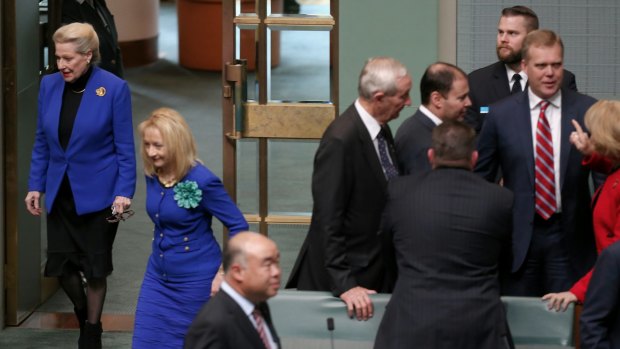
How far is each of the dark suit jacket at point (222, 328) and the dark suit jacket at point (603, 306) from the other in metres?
1.28

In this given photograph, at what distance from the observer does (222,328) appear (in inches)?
159

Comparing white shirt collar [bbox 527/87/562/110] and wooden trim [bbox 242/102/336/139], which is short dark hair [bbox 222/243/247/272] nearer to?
white shirt collar [bbox 527/87/562/110]

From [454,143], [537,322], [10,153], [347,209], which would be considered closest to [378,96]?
[347,209]

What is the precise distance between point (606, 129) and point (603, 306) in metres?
0.76

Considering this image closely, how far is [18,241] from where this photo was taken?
7551 millimetres

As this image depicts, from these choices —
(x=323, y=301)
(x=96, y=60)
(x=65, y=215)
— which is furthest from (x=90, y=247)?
(x=323, y=301)

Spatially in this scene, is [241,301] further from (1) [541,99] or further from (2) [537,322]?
(1) [541,99]

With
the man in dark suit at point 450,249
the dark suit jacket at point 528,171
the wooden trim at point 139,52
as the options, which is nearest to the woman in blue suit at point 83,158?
the dark suit jacket at point 528,171

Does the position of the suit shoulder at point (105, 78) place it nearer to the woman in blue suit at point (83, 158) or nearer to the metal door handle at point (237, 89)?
the woman in blue suit at point (83, 158)

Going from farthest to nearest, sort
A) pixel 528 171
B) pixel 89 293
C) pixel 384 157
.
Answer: pixel 89 293, pixel 528 171, pixel 384 157

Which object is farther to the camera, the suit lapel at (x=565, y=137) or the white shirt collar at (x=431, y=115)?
the suit lapel at (x=565, y=137)

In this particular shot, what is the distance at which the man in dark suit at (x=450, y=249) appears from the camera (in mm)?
4680

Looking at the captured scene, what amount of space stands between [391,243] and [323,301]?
36cm

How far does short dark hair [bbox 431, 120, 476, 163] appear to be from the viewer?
4766mm
